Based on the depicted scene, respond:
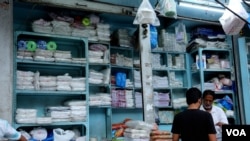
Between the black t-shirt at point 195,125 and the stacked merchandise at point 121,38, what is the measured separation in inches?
108

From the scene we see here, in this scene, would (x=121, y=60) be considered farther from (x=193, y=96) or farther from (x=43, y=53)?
(x=193, y=96)

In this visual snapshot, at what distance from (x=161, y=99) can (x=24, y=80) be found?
102 inches

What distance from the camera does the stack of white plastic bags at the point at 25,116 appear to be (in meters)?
4.42

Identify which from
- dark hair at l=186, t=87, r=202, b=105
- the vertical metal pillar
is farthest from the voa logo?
the vertical metal pillar

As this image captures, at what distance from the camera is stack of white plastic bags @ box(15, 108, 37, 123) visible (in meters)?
4.42

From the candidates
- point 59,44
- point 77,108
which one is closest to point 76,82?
point 77,108

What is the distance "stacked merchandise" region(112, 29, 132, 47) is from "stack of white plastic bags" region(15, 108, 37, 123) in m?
1.97

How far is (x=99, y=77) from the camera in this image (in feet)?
17.3

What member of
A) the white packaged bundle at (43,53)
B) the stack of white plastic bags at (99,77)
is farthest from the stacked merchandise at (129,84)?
the white packaged bundle at (43,53)

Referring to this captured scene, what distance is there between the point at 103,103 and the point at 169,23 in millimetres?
2213

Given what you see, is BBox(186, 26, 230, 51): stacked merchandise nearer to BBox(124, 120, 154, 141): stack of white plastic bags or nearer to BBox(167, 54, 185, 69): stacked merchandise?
BBox(167, 54, 185, 69): stacked merchandise

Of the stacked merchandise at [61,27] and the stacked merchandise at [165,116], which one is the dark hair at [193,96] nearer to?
the stacked merchandise at [61,27]

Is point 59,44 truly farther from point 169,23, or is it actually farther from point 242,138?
point 242,138

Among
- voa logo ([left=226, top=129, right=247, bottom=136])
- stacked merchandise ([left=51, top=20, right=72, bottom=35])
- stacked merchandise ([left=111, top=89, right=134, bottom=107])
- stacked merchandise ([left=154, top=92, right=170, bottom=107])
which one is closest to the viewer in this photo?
voa logo ([left=226, top=129, right=247, bottom=136])
